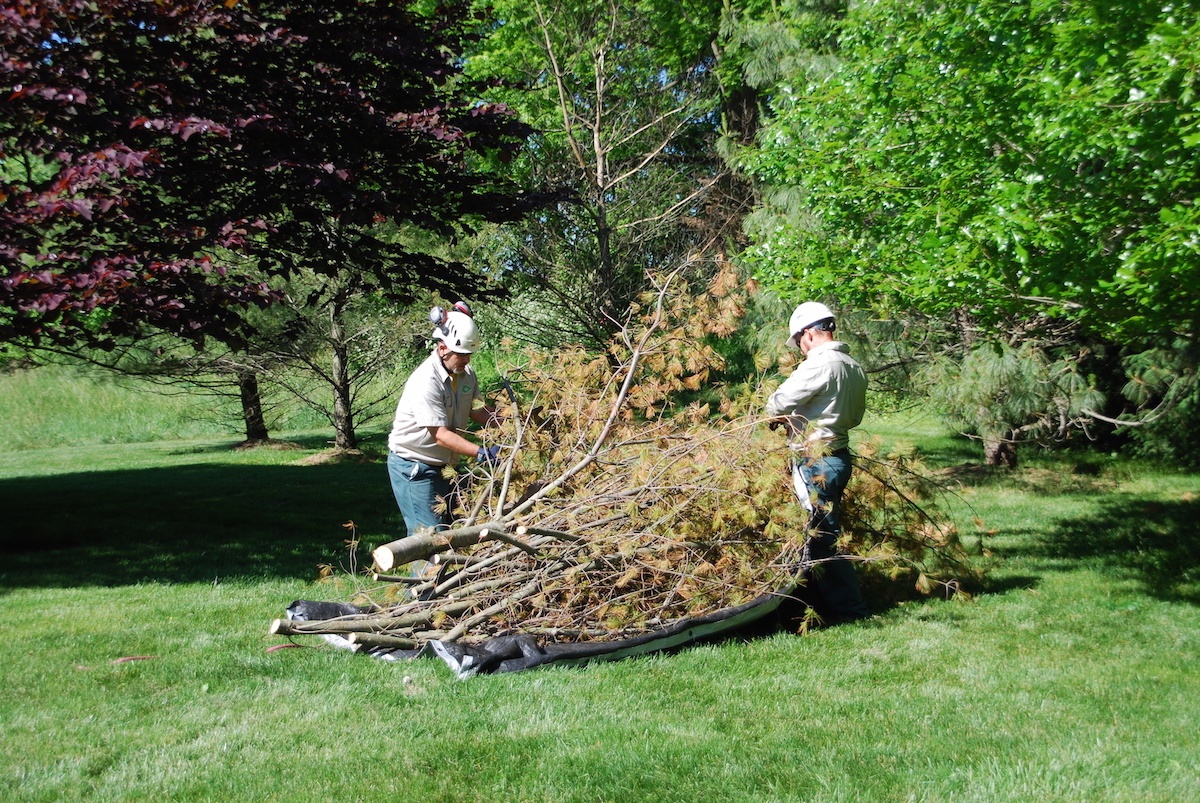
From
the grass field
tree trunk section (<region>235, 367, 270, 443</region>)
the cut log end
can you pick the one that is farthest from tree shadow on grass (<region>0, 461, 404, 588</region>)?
the cut log end

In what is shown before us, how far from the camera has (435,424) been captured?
5590mm

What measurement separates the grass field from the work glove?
4.65 feet

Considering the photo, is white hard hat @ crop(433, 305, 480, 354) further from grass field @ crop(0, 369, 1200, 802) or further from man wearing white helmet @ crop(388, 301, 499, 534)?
grass field @ crop(0, 369, 1200, 802)

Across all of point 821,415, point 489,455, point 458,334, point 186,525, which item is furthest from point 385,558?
point 186,525

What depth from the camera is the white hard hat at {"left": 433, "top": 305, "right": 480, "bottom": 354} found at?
5.55 meters

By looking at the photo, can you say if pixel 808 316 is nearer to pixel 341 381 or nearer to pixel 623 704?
pixel 623 704

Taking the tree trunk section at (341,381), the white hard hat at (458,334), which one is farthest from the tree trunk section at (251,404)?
the white hard hat at (458,334)

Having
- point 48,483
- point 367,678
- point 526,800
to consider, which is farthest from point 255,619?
point 48,483

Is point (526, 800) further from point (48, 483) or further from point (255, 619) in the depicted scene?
point (48, 483)

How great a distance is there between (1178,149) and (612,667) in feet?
13.6

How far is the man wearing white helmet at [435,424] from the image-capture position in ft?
18.3

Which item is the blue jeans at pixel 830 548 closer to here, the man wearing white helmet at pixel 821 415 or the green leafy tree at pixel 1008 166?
the man wearing white helmet at pixel 821 415

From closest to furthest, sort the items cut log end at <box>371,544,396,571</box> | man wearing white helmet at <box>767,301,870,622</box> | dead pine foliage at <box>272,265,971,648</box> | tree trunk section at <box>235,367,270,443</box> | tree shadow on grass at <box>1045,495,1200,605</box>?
cut log end at <box>371,544,396,571</box>
dead pine foliage at <box>272,265,971,648</box>
man wearing white helmet at <box>767,301,870,622</box>
tree shadow on grass at <box>1045,495,1200,605</box>
tree trunk section at <box>235,367,270,443</box>

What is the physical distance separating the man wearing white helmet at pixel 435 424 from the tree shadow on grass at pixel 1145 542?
5000 mm
